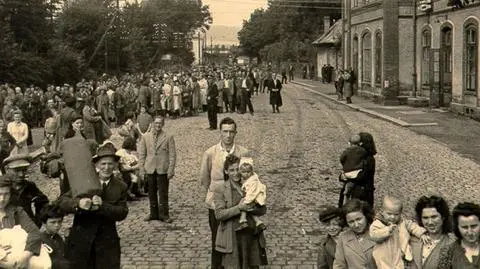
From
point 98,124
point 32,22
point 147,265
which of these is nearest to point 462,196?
point 147,265

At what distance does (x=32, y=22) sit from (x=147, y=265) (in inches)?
1359

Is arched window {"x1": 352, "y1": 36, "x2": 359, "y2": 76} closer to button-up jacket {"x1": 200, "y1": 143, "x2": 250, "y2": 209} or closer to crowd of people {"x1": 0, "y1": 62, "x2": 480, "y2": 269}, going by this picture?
crowd of people {"x1": 0, "y1": 62, "x2": 480, "y2": 269}

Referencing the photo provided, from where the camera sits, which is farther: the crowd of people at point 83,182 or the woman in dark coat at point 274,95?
the woman in dark coat at point 274,95

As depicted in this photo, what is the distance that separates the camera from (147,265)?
8414 mm

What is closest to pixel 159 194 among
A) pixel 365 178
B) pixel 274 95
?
pixel 365 178

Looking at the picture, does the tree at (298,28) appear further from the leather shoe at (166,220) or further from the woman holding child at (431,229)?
the woman holding child at (431,229)

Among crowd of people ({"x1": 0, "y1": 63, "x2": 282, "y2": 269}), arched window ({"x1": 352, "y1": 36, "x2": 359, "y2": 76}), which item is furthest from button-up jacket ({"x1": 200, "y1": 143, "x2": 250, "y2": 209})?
arched window ({"x1": 352, "y1": 36, "x2": 359, "y2": 76})

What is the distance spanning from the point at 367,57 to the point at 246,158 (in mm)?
32412

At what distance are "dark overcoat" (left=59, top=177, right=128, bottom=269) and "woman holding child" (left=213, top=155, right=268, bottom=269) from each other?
3.53 ft

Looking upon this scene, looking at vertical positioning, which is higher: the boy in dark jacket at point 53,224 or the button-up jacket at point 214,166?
the button-up jacket at point 214,166

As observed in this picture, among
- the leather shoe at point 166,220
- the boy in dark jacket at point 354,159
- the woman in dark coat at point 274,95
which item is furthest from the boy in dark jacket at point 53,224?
the woman in dark coat at point 274,95

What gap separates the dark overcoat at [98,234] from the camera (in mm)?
6004

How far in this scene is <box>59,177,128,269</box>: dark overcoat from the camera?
6.00 meters

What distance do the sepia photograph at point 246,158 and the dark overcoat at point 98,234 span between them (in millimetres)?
13
